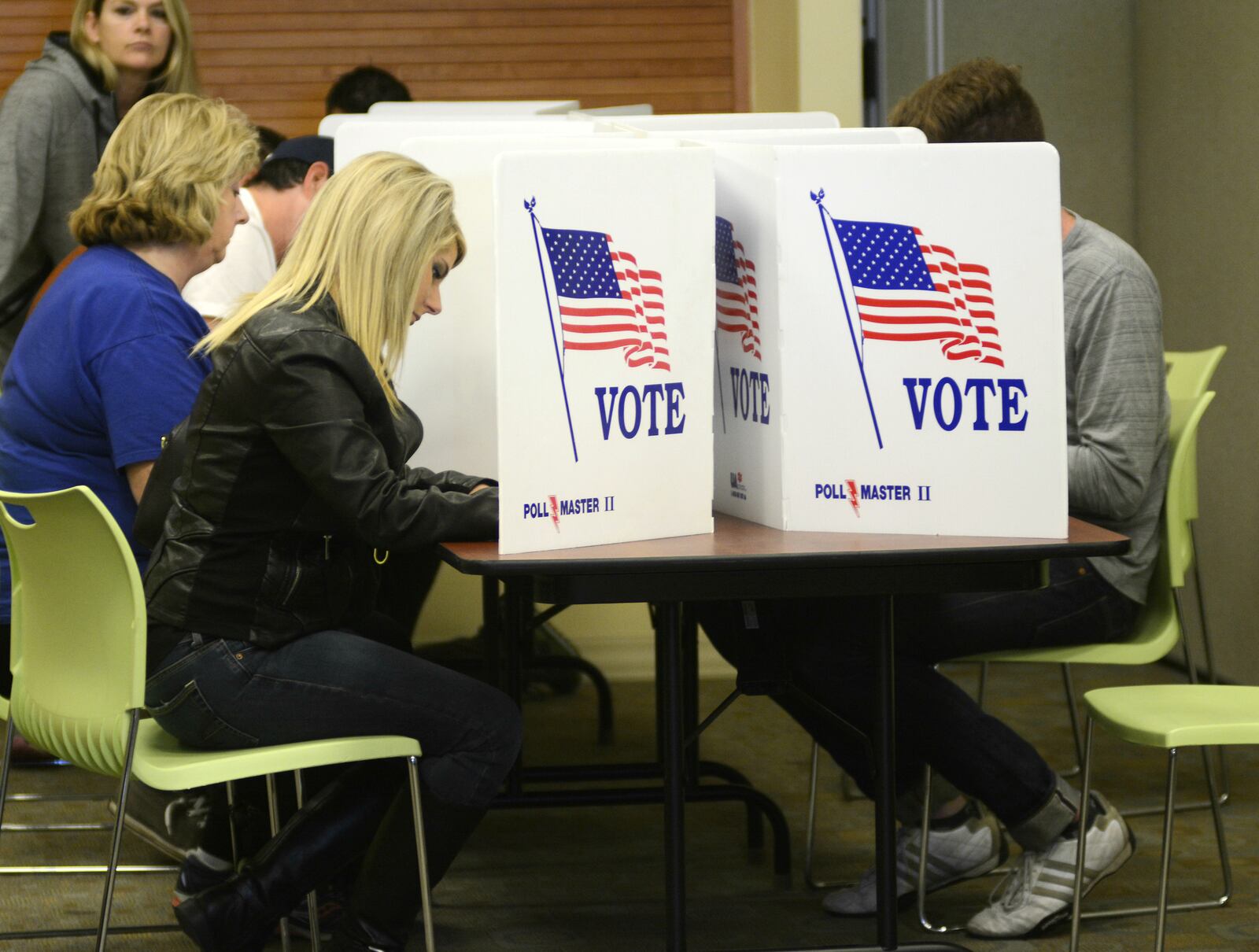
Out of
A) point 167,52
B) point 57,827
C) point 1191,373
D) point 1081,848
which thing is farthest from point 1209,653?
point 167,52

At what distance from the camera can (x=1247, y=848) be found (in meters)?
2.97

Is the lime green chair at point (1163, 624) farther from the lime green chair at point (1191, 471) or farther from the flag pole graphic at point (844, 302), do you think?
the flag pole graphic at point (844, 302)

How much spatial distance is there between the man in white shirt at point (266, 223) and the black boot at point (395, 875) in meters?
1.40

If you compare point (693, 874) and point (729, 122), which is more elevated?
point (729, 122)

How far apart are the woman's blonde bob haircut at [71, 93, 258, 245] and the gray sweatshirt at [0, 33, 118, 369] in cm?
107

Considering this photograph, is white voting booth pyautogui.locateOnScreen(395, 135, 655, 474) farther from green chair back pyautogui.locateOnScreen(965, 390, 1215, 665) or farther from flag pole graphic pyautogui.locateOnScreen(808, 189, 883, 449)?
green chair back pyautogui.locateOnScreen(965, 390, 1215, 665)

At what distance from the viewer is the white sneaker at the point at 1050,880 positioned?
250cm

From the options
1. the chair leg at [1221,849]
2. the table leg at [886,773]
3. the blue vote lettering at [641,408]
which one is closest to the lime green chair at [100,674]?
the blue vote lettering at [641,408]

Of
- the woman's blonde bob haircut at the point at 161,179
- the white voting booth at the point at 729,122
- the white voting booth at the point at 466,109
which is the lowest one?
the woman's blonde bob haircut at the point at 161,179

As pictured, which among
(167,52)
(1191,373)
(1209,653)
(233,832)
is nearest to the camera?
(233,832)

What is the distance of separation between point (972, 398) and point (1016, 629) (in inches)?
26.9

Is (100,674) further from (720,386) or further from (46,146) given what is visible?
(46,146)

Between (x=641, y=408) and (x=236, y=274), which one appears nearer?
(x=641, y=408)

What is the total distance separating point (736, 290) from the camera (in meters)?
2.15
